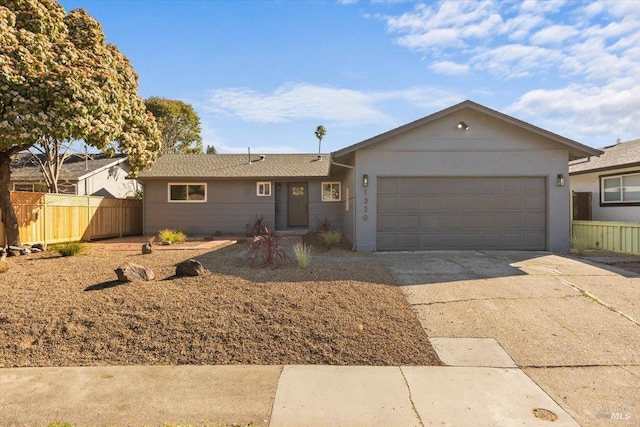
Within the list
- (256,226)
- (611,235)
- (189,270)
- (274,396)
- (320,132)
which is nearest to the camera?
(274,396)

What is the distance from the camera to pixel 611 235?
1168 cm

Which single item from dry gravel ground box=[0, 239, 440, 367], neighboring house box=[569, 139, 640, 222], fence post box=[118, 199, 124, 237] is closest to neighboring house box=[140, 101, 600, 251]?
neighboring house box=[569, 139, 640, 222]

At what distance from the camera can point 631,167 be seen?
1184cm

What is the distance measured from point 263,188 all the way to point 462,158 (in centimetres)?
924

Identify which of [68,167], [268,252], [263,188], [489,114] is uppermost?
[489,114]

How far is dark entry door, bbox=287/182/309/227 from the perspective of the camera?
18672 millimetres

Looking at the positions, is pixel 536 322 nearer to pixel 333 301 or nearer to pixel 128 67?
pixel 333 301

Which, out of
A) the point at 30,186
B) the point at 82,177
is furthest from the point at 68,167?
the point at 82,177

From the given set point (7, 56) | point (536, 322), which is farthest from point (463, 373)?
point (7, 56)

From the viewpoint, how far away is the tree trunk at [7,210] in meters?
11.0

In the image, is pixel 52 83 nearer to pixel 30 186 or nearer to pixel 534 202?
pixel 534 202

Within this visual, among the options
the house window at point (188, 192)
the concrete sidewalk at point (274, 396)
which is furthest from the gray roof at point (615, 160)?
the house window at point (188, 192)

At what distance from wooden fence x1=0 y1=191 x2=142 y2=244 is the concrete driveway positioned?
11215 millimetres

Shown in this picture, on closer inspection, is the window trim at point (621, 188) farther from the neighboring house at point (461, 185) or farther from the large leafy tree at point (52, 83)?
the large leafy tree at point (52, 83)
